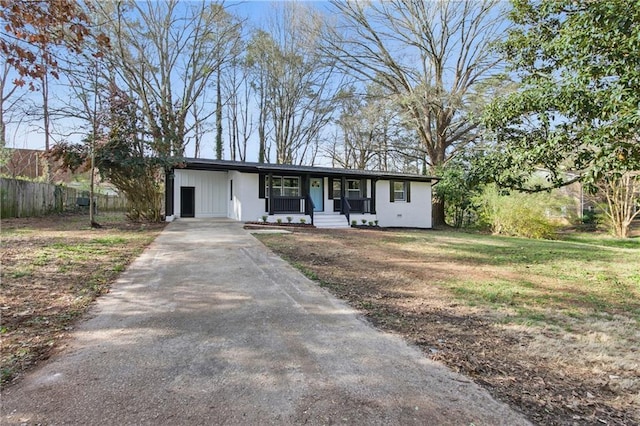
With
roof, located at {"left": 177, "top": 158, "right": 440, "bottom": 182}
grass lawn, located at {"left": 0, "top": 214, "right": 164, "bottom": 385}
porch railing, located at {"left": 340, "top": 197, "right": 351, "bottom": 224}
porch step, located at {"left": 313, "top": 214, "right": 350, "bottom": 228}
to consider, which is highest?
roof, located at {"left": 177, "top": 158, "right": 440, "bottom": 182}

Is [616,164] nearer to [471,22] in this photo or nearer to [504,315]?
[504,315]

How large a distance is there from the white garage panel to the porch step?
511cm

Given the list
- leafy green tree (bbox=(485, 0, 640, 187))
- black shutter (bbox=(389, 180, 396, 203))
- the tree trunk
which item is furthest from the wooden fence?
black shutter (bbox=(389, 180, 396, 203))

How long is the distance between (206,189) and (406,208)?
1083 cm

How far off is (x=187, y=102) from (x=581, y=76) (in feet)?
60.4

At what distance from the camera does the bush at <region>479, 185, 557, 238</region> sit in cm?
1684

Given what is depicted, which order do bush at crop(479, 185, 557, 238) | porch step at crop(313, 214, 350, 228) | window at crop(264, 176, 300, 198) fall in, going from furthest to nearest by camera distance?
window at crop(264, 176, 300, 198), bush at crop(479, 185, 557, 238), porch step at crop(313, 214, 350, 228)

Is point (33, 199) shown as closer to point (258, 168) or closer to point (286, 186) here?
point (258, 168)

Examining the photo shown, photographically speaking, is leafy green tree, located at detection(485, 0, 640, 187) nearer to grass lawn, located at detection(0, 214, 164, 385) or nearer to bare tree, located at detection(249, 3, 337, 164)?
grass lawn, located at detection(0, 214, 164, 385)

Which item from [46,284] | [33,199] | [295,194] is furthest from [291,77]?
[46,284]

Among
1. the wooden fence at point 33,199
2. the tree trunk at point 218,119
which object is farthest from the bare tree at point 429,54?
the wooden fence at point 33,199

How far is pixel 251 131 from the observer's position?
29.7m

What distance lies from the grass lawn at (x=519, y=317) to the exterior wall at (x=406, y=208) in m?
10.8

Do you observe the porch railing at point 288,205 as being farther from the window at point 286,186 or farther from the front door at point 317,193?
the front door at point 317,193
